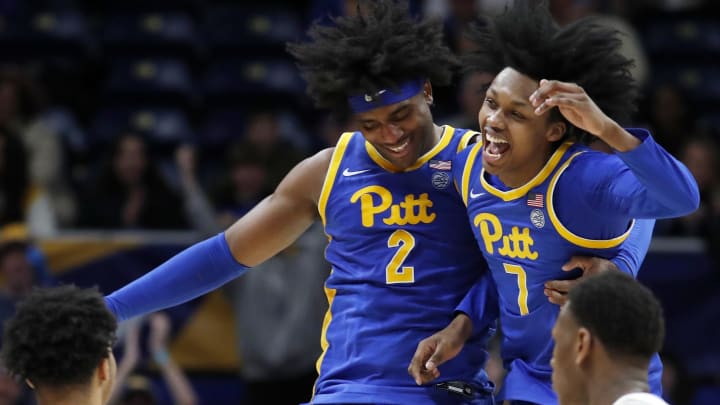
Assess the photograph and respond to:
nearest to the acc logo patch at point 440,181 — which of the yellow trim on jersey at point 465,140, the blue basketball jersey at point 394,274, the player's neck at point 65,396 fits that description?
the blue basketball jersey at point 394,274

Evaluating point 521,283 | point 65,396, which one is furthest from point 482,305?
point 65,396

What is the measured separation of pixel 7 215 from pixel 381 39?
471 centimetres

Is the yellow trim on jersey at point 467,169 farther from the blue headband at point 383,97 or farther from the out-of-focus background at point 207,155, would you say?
the out-of-focus background at point 207,155

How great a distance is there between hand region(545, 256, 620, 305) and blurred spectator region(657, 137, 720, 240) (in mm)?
3923

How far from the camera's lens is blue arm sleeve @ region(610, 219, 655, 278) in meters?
3.96

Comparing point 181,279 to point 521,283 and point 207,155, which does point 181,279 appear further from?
point 207,155

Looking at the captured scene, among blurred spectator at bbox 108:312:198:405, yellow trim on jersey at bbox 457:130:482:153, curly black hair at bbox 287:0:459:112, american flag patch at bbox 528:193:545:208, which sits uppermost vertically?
curly black hair at bbox 287:0:459:112

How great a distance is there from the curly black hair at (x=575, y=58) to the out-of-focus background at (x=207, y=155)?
1.91 m

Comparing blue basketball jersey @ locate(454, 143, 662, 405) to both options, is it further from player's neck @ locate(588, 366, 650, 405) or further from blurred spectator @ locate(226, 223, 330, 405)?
blurred spectator @ locate(226, 223, 330, 405)

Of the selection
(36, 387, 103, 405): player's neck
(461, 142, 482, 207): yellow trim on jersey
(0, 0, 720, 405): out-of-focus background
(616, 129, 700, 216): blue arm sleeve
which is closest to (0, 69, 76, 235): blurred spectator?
(0, 0, 720, 405): out-of-focus background

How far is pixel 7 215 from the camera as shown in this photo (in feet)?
27.2

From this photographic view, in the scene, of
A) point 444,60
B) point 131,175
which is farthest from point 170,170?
point 444,60

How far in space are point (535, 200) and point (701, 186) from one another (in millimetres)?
4385

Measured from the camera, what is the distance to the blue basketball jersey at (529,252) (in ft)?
13.1
